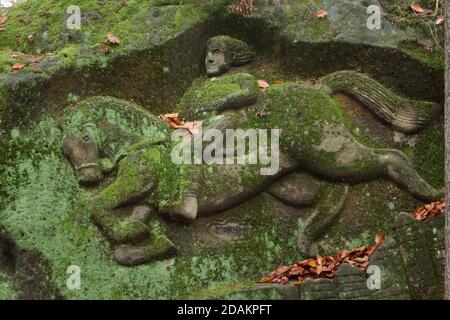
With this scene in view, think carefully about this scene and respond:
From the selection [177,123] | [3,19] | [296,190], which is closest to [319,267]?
[296,190]

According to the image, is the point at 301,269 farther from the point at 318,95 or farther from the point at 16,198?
the point at 16,198

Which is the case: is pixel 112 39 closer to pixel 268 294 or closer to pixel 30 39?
pixel 30 39

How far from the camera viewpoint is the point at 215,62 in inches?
306

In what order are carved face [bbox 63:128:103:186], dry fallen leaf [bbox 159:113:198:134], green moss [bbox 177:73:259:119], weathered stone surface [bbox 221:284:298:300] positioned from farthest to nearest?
green moss [bbox 177:73:259:119] → dry fallen leaf [bbox 159:113:198:134] → carved face [bbox 63:128:103:186] → weathered stone surface [bbox 221:284:298:300]

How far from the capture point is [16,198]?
21.0ft

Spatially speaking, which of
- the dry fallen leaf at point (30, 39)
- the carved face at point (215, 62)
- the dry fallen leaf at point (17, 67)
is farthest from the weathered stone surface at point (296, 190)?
the dry fallen leaf at point (30, 39)

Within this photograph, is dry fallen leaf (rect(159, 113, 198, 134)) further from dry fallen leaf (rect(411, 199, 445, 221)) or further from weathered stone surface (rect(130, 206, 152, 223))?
dry fallen leaf (rect(411, 199, 445, 221))

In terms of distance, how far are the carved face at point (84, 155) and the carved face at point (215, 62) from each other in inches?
62.2

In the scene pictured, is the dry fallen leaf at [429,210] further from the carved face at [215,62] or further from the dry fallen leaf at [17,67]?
the dry fallen leaf at [17,67]

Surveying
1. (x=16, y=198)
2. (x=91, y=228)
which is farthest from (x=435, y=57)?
(x=16, y=198)

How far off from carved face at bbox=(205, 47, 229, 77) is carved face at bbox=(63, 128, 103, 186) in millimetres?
1580

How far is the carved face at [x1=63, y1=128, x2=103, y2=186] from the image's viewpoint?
6652 millimetres

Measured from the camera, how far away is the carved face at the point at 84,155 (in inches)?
262

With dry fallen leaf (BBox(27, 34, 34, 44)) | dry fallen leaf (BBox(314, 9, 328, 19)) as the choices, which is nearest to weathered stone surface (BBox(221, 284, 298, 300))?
dry fallen leaf (BBox(314, 9, 328, 19))
